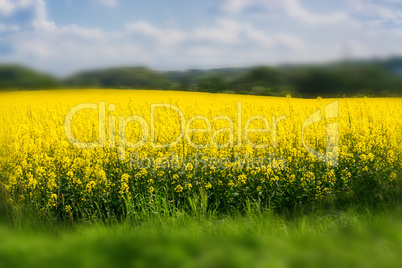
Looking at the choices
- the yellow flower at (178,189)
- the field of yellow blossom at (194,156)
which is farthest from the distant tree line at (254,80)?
the yellow flower at (178,189)

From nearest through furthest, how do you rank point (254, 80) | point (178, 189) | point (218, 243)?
point (218, 243) < point (178, 189) < point (254, 80)

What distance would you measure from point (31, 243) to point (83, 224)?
3.88 feet

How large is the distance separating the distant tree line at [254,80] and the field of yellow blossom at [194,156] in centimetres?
28

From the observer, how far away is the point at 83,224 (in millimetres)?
4762

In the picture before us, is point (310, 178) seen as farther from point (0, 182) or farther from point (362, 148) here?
point (0, 182)

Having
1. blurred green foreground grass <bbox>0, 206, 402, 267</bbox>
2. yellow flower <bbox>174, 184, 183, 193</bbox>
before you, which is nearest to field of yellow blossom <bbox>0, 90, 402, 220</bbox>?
yellow flower <bbox>174, 184, 183, 193</bbox>

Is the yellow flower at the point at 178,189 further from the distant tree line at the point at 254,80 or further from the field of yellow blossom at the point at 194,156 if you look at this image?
the distant tree line at the point at 254,80

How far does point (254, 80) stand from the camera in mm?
6656

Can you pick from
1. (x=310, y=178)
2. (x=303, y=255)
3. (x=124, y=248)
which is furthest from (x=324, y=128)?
(x=124, y=248)

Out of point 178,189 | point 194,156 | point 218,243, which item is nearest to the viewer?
point 218,243

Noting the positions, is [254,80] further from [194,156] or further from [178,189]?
[178,189]

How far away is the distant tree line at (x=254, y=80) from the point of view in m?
6.56

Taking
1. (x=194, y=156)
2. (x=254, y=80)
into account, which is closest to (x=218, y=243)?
(x=194, y=156)

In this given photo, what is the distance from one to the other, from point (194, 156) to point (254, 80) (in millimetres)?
2015
